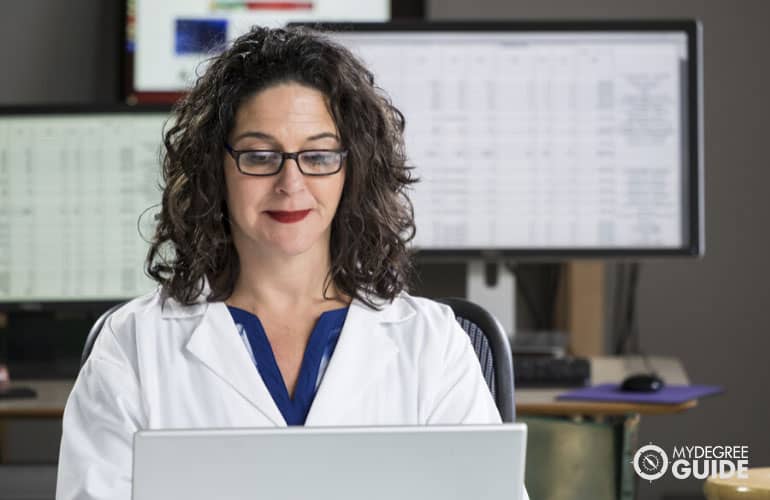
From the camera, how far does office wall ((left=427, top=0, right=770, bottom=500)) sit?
261 centimetres

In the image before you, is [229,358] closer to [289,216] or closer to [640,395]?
[289,216]

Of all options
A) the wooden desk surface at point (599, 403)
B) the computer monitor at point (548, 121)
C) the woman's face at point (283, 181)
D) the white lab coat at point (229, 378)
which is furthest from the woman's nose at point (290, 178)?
the computer monitor at point (548, 121)

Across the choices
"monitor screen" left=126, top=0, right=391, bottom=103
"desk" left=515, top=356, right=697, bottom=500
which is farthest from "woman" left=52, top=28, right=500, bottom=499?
"monitor screen" left=126, top=0, right=391, bottom=103

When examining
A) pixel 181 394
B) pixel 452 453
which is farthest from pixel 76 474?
pixel 452 453

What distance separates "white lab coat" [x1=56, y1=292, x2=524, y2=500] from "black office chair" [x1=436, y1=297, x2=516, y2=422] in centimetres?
6

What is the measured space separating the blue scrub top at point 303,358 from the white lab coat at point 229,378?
0.8 inches

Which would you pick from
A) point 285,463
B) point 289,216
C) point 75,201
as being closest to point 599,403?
point 289,216

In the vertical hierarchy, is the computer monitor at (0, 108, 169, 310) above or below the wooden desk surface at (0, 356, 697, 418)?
above

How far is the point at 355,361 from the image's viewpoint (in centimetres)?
134

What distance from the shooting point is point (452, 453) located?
857 millimetres

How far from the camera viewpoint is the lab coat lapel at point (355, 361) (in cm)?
130

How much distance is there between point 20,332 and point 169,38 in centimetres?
69

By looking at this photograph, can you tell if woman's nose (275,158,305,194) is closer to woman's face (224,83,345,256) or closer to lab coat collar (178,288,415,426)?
woman's face (224,83,345,256)

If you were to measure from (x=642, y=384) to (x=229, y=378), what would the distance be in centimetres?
95
